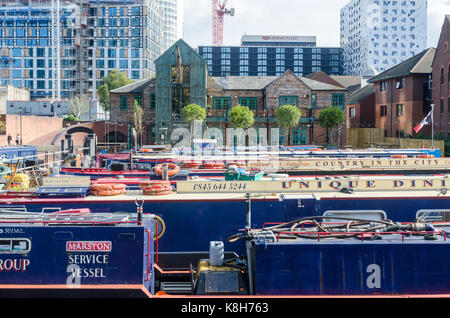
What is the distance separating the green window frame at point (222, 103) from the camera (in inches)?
1955

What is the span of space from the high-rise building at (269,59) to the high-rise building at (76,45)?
31.3m

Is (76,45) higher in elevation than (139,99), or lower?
higher

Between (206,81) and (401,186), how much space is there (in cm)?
3790

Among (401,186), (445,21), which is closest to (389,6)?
Answer: (445,21)

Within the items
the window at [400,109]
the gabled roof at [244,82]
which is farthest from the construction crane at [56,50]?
the window at [400,109]

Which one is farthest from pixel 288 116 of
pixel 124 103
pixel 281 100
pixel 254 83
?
pixel 124 103

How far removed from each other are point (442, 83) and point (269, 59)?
100429 mm

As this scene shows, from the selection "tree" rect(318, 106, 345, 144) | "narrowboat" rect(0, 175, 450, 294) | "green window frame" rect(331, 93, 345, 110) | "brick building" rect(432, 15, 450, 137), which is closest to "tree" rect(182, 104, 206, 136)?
"tree" rect(318, 106, 345, 144)

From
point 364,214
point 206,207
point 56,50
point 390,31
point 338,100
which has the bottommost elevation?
point 364,214

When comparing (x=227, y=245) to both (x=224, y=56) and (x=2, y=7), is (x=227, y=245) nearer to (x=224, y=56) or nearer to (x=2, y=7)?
(x=2, y=7)

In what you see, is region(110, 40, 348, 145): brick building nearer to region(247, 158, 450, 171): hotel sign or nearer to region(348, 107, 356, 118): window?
region(348, 107, 356, 118): window

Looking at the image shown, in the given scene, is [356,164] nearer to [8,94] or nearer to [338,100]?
[338,100]

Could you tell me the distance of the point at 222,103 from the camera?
49.9 metres

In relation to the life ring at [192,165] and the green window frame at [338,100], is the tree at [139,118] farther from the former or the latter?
the life ring at [192,165]
